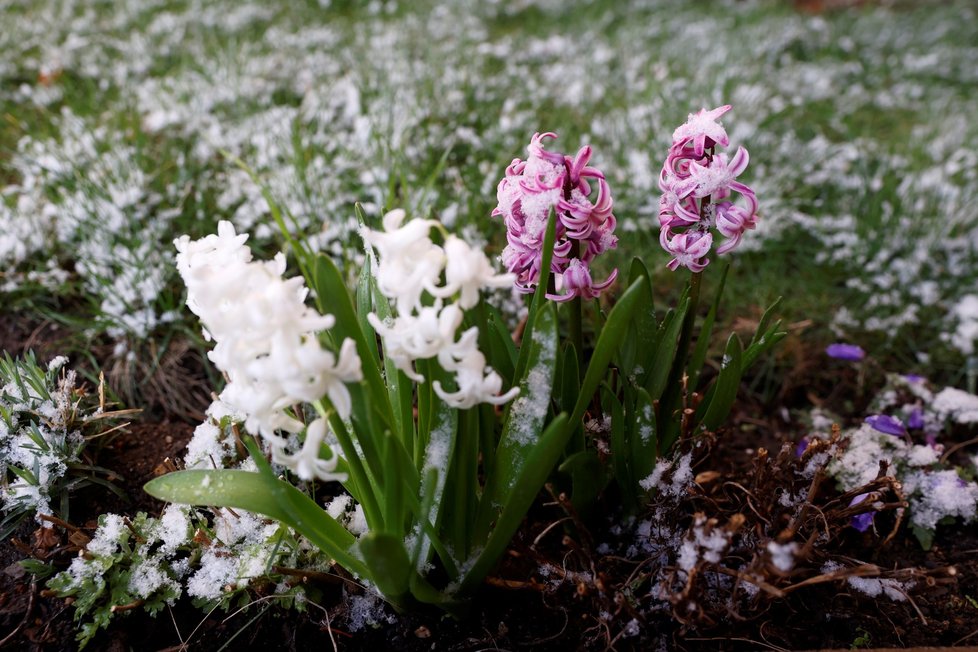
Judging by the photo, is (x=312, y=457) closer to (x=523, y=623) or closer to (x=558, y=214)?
(x=558, y=214)

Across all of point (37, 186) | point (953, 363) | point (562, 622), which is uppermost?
point (37, 186)

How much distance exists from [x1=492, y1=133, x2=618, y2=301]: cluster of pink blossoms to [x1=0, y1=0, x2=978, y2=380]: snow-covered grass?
513 millimetres

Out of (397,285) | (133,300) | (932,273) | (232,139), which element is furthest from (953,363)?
(232,139)

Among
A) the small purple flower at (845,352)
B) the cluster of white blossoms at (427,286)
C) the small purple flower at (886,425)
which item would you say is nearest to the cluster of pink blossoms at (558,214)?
the cluster of white blossoms at (427,286)

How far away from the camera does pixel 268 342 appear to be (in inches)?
36.5

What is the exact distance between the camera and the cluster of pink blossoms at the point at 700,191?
120cm

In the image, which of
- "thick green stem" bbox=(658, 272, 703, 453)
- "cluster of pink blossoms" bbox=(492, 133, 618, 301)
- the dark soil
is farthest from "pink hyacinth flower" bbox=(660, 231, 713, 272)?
the dark soil

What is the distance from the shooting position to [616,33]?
513 centimetres

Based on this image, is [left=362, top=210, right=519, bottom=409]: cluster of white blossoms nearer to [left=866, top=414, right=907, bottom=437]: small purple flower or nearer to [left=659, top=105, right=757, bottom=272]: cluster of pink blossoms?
[left=659, top=105, right=757, bottom=272]: cluster of pink blossoms

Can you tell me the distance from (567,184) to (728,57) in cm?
347

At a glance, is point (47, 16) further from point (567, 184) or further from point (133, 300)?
point (567, 184)

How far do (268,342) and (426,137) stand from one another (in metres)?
2.32

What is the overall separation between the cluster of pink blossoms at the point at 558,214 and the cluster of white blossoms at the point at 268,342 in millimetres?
388

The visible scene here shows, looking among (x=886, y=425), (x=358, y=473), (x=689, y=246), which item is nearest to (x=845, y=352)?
(x=886, y=425)
